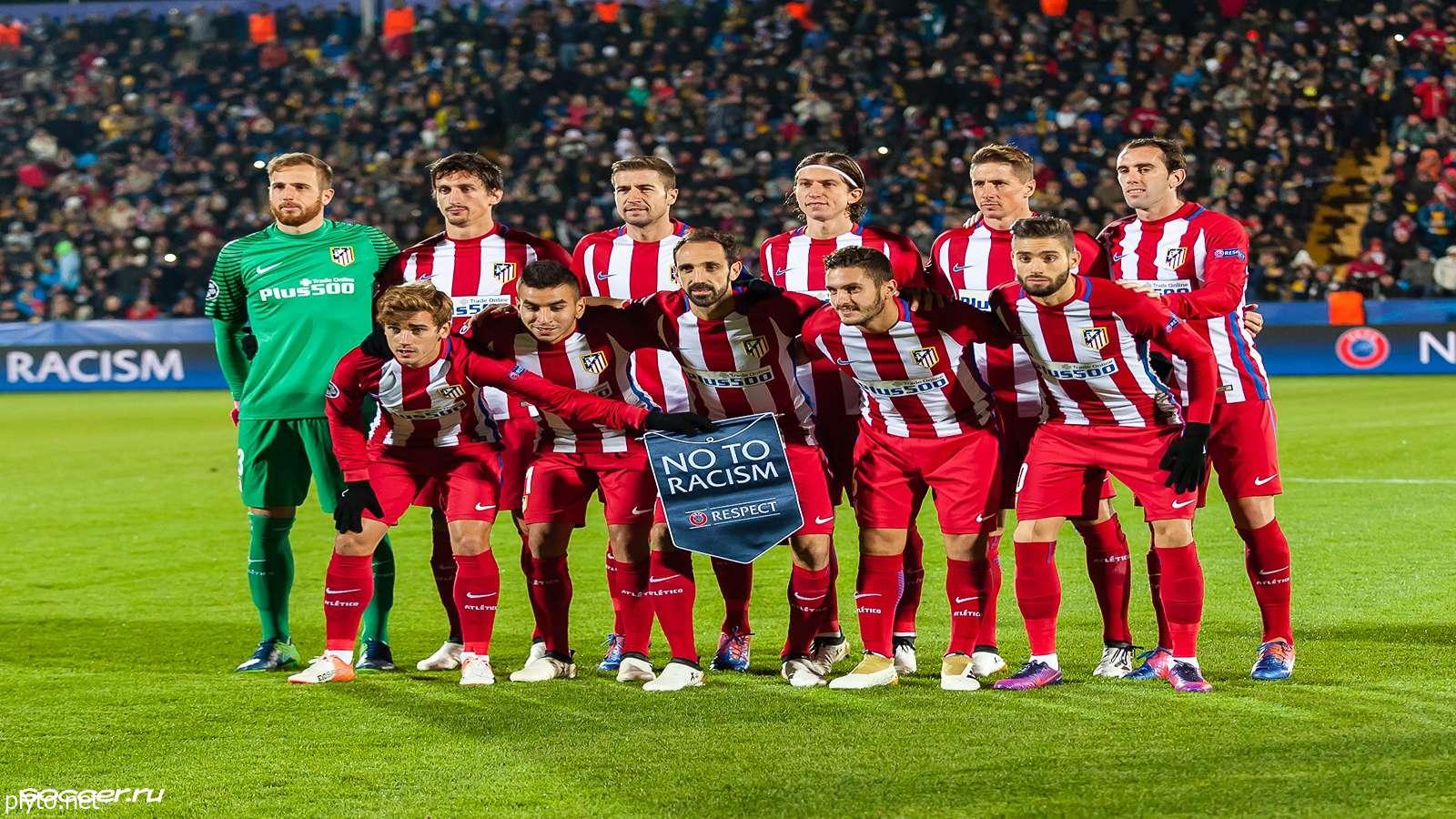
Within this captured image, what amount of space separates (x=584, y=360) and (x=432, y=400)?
556 millimetres

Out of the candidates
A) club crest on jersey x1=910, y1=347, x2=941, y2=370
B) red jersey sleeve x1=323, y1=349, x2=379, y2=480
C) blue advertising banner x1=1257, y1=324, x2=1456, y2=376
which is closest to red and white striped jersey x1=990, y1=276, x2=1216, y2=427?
club crest on jersey x1=910, y1=347, x2=941, y2=370

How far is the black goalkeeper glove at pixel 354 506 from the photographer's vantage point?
20.2 ft

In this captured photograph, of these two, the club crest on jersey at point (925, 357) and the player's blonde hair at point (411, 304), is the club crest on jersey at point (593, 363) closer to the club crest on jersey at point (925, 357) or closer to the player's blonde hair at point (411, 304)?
the player's blonde hair at point (411, 304)

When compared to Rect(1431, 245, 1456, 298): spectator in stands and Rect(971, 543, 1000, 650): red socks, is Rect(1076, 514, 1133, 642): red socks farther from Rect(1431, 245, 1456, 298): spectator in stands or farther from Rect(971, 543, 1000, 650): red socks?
Rect(1431, 245, 1456, 298): spectator in stands

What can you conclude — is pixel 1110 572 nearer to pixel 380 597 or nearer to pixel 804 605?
pixel 804 605

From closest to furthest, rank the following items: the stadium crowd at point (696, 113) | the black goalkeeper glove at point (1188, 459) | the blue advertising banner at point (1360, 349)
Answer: the black goalkeeper glove at point (1188, 459), the blue advertising banner at point (1360, 349), the stadium crowd at point (696, 113)

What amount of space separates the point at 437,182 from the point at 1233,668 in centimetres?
339

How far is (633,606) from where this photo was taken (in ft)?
20.3

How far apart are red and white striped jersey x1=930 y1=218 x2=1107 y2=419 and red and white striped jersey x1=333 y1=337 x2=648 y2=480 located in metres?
1.25

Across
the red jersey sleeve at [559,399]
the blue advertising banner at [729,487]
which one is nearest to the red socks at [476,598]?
the red jersey sleeve at [559,399]

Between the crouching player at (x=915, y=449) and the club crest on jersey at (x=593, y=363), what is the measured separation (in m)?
0.76

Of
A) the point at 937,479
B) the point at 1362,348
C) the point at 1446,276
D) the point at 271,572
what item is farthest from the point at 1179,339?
the point at 1446,276

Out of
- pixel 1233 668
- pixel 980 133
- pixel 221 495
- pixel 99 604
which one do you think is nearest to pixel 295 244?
pixel 99 604

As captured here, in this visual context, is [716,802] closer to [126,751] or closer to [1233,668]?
[126,751]
